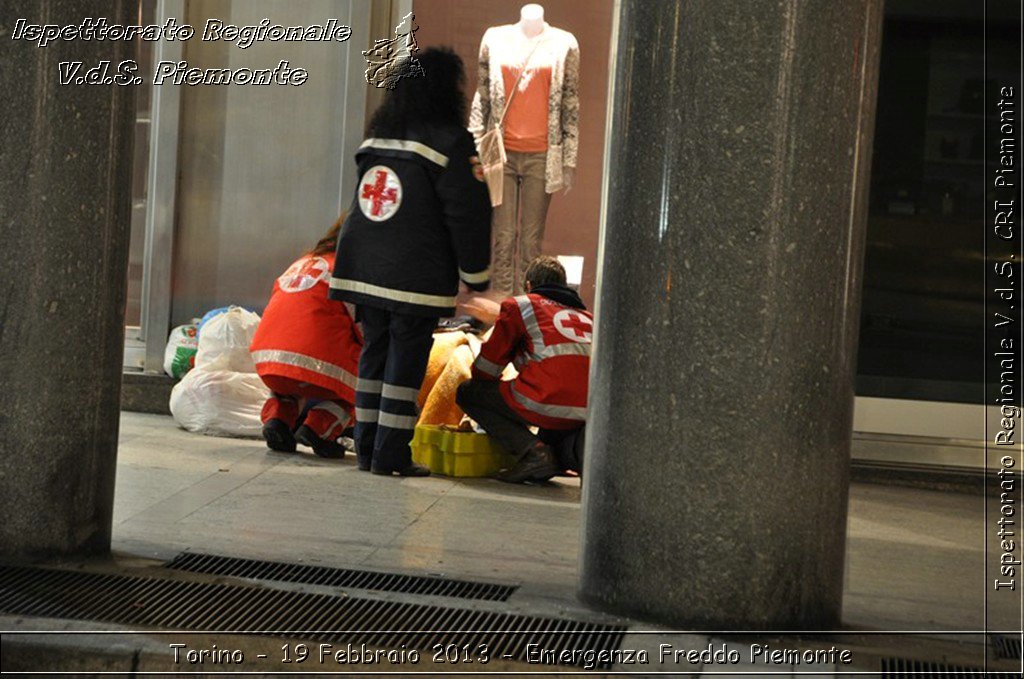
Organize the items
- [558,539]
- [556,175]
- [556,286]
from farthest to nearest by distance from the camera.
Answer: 1. [556,175]
2. [556,286]
3. [558,539]

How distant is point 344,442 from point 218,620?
394 cm

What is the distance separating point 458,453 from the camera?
743 centimetres

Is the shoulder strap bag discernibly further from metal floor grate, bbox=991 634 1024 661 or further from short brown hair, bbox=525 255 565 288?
metal floor grate, bbox=991 634 1024 661

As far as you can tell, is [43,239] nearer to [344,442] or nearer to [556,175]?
[344,442]

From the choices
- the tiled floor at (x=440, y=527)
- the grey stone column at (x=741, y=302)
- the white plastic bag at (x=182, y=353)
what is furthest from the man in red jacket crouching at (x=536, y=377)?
the grey stone column at (x=741, y=302)

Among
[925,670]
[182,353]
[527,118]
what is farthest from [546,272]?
[925,670]

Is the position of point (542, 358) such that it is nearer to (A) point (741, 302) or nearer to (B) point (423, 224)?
(B) point (423, 224)

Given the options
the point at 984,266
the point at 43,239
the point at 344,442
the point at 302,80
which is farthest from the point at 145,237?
the point at 984,266

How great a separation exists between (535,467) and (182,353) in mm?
2956

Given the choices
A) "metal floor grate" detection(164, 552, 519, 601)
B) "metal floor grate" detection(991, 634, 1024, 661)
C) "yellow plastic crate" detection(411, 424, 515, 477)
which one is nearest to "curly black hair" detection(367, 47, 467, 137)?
"yellow plastic crate" detection(411, 424, 515, 477)

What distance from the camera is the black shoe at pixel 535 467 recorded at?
736 centimetres

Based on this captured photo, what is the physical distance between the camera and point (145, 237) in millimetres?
9547

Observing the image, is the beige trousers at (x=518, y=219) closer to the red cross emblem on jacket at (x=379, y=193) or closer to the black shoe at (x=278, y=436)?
the black shoe at (x=278, y=436)

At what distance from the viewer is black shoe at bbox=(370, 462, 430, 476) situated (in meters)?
7.23
